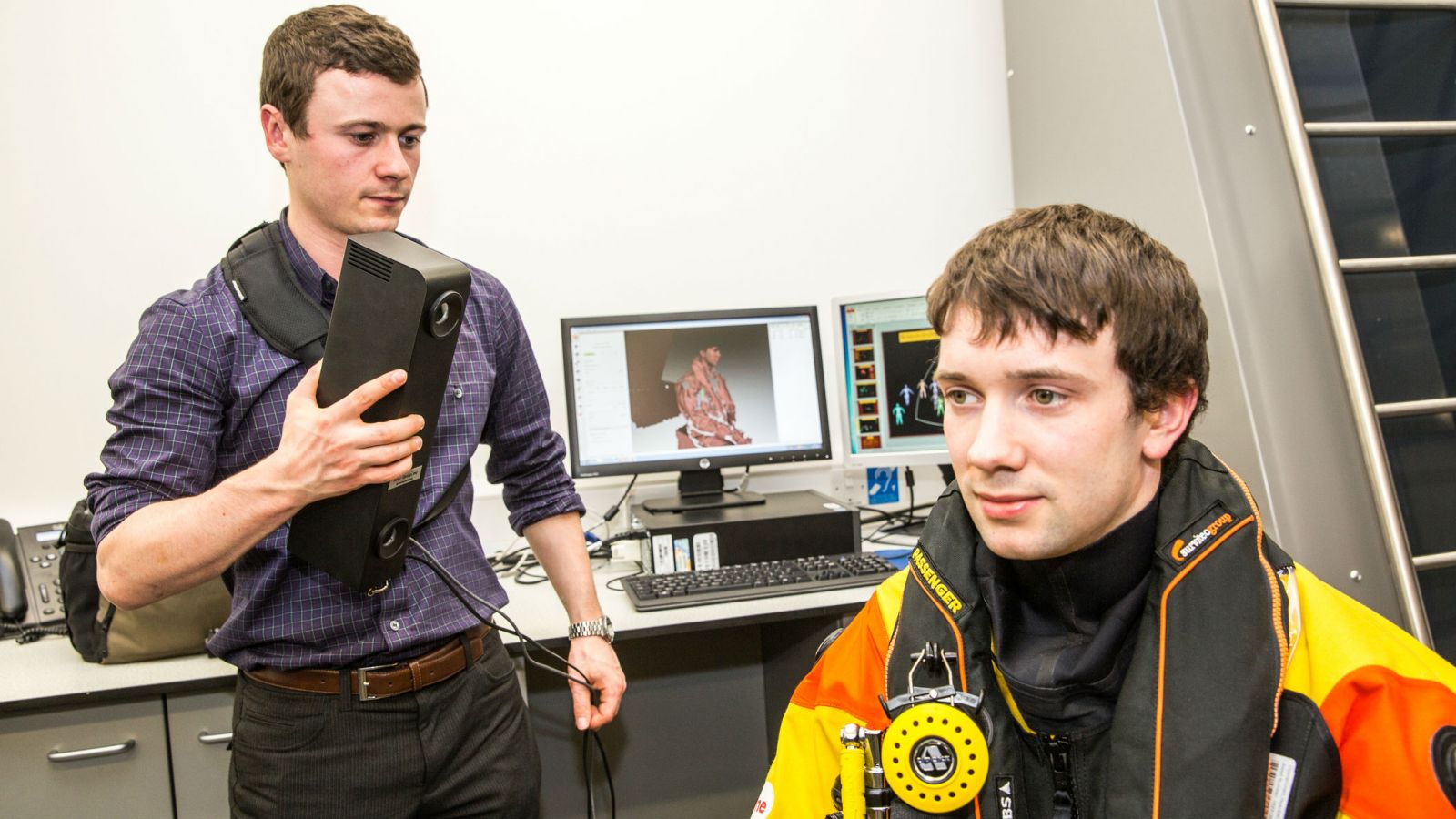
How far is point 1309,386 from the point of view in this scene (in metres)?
1.90

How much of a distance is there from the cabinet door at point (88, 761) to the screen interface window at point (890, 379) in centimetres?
160

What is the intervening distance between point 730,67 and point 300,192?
1534 millimetres

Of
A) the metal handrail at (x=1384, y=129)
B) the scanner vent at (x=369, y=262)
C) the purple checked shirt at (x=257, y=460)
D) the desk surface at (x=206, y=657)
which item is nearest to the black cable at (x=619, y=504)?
the desk surface at (x=206, y=657)

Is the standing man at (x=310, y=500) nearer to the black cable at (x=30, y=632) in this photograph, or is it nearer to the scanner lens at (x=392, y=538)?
the scanner lens at (x=392, y=538)

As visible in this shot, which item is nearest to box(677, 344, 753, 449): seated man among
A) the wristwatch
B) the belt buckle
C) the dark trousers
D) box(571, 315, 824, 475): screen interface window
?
box(571, 315, 824, 475): screen interface window

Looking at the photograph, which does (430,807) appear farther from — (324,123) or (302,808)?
(324,123)

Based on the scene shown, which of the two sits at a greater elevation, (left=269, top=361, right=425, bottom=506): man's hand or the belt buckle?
(left=269, top=361, right=425, bottom=506): man's hand

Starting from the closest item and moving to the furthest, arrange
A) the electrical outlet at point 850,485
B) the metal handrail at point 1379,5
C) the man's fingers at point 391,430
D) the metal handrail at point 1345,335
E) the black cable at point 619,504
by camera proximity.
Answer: the man's fingers at point 391,430 < the metal handrail at point 1345,335 < the metal handrail at point 1379,5 < the black cable at point 619,504 < the electrical outlet at point 850,485

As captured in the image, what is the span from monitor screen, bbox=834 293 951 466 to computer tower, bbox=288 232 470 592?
141 centimetres

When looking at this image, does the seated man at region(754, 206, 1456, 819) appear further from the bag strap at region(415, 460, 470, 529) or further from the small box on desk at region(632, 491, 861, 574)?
the small box on desk at region(632, 491, 861, 574)

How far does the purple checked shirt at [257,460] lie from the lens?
1265 millimetres

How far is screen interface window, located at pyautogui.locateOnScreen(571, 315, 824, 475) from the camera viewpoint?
7.77 ft

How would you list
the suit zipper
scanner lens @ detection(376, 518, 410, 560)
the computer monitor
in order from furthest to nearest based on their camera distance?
1. the computer monitor
2. scanner lens @ detection(376, 518, 410, 560)
3. the suit zipper

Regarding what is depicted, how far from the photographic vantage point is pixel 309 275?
4.58 ft
